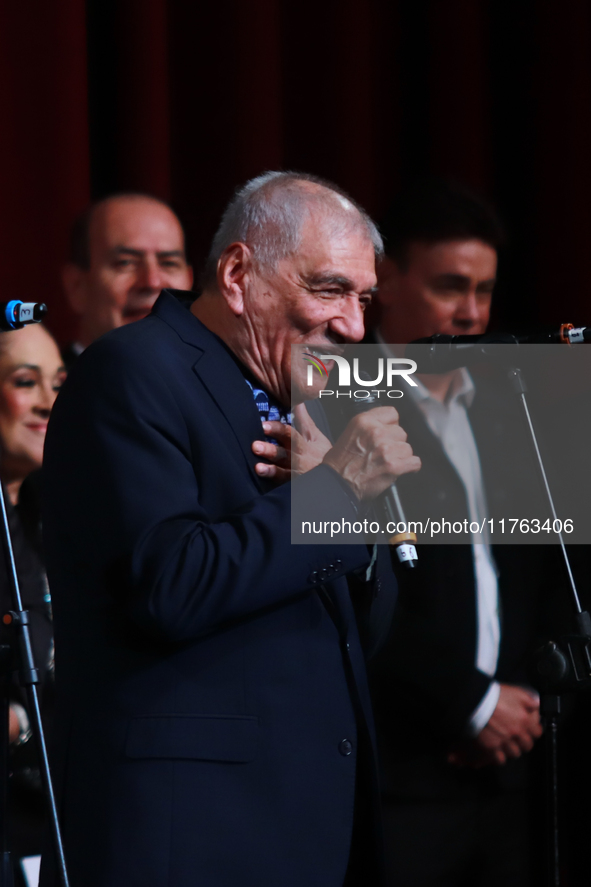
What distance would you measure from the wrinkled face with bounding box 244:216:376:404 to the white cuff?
0.68m

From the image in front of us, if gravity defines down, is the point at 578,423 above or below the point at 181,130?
below

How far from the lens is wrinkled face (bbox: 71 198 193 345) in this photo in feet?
6.95

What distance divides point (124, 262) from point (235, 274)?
86cm

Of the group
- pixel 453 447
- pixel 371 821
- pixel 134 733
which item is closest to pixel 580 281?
pixel 453 447

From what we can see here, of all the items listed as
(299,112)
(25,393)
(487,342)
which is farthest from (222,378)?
(299,112)

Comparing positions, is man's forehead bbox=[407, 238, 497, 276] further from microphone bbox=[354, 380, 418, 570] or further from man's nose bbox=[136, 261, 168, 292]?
microphone bbox=[354, 380, 418, 570]

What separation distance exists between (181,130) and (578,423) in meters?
1.24

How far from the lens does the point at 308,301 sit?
1.30 metres

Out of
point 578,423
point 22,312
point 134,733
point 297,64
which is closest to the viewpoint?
point 134,733

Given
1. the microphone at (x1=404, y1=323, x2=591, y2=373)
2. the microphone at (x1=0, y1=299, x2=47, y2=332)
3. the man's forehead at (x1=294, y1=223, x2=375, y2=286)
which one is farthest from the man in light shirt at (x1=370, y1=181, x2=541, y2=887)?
the microphone at (x1=0, y1=299, x2=47, y2=332)

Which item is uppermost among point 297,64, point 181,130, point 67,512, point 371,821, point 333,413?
Answer: point 297,64

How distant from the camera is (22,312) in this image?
1228 mm

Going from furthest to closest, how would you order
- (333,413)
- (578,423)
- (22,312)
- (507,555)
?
(578,423) < (507,555) < (333,413) < (22,312)

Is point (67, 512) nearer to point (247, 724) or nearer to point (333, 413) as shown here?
point (247, 724)
